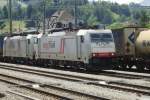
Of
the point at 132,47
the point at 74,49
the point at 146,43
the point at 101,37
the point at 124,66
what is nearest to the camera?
the point at 146,43

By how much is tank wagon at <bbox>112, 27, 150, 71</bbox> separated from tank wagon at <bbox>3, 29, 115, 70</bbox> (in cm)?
188

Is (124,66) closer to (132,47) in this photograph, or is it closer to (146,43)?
(132,47)

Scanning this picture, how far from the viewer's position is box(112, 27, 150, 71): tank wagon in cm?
2988

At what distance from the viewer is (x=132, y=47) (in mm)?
32062

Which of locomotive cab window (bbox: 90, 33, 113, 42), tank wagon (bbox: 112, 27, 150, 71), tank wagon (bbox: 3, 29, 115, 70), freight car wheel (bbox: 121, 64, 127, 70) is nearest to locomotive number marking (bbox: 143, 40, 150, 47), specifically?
tank wagon (bbox: 112, 27, 150, 71)

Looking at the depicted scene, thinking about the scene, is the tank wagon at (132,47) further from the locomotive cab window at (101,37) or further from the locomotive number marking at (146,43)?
the locomotive cab window at (101,37)

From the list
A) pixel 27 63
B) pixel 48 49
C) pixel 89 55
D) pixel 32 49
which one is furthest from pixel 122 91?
pixel 27 63

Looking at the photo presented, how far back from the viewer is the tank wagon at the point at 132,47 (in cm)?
2988

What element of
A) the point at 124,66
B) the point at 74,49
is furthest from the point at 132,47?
the point at 74,49

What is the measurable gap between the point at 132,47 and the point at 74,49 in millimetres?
3976

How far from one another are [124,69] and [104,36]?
429 centimetres

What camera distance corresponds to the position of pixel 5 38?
53.7 meters

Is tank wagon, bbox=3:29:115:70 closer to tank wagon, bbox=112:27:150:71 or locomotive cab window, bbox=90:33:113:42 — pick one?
locomotive cab window, bbox=90:33:113:42

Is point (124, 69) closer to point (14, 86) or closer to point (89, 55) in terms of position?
point (89, 55)
